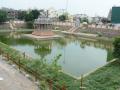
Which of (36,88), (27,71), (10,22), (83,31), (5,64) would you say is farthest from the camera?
(10,22)

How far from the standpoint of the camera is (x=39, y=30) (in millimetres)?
37500

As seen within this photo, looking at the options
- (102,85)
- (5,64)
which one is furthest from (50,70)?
(5,64)

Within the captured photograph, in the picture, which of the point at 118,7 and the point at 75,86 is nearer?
the point at 75,86

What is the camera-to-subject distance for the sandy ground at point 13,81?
1016 centimetres

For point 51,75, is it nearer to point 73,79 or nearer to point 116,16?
point 73,79

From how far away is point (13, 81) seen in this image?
1098cm

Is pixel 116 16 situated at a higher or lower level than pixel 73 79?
higher

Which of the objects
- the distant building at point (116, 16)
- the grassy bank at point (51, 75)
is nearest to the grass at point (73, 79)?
the grassy bank at point (51, 75)

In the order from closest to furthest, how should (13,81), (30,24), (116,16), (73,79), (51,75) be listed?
(13,81) → (51,75) → (73,79) → (116,16) → (30,24)

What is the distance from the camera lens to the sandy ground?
400 inches

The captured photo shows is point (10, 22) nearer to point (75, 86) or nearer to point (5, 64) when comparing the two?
point (5, 64)

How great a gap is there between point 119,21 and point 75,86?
4085 centimetres

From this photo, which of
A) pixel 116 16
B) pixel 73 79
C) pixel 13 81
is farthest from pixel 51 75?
pixel 116 16

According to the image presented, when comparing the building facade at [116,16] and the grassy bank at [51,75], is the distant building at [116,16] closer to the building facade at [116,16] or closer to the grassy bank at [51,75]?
the building facade at [116,16]
